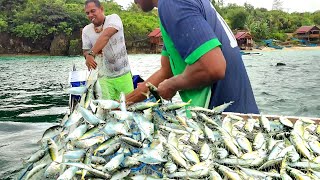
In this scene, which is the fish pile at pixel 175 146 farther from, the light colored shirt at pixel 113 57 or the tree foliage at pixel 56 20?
the tree foliage at pixel 56 20

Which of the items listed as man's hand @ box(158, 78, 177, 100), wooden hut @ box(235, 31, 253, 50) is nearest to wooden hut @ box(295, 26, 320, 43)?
wooden hut @ box(235, 31, 253, 50)

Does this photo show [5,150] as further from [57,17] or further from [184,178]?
[57,17]

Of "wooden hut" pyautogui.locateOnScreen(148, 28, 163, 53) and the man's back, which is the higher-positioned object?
the man's back

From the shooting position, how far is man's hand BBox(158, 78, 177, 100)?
325 centimetres

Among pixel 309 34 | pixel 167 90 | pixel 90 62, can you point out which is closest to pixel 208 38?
pixel 167 90

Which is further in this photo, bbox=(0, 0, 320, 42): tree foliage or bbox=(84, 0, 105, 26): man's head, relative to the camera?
bbox=(0, 0, 320, 42): tree foliage

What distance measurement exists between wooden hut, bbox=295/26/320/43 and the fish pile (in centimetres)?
13479

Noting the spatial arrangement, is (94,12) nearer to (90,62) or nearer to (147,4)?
(90,62)

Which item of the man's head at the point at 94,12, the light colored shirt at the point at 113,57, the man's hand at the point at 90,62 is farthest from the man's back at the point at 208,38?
the man's head at the point at 94,12

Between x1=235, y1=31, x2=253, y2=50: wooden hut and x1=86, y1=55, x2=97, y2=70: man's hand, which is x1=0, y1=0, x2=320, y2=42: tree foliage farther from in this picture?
x1=86, y1=55, x2=97, y2=70: man's hand

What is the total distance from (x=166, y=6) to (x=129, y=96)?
92 cm

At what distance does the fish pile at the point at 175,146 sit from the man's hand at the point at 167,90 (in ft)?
0.86

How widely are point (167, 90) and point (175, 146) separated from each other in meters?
0.82

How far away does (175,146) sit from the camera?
253cm
